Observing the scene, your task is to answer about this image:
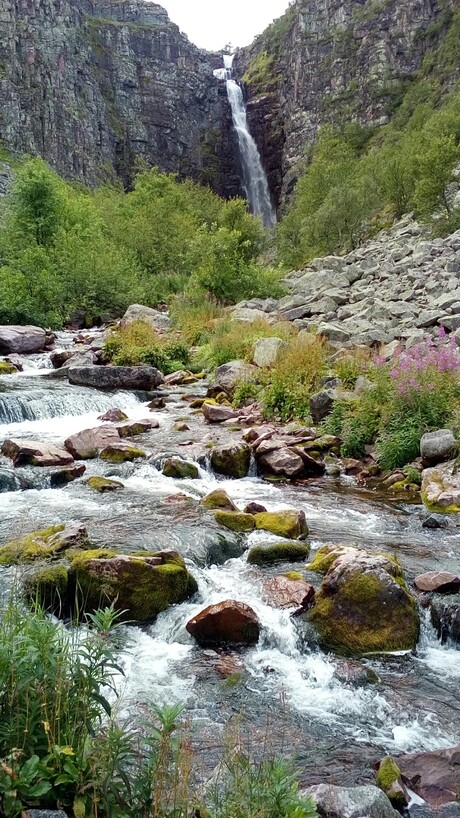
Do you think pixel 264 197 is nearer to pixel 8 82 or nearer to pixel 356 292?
pixel 8 82

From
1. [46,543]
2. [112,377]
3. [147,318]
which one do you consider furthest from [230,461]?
[147,318]

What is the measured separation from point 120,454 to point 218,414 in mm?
3073

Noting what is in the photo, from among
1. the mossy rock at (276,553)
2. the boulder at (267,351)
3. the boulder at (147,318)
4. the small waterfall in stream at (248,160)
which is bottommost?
the mossy rock at (276,553)

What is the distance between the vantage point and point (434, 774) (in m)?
3.44

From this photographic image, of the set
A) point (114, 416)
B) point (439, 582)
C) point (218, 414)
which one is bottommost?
point (439, 582)

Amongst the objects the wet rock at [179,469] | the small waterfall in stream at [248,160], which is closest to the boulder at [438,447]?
the wet rock at [179,469]

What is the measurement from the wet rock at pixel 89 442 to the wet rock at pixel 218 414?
7.64ft

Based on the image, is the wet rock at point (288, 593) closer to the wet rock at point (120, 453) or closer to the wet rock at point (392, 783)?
the wet rock at point (392, 783)

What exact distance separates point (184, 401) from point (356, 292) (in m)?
8.31

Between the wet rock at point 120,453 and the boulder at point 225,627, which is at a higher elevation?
the wet rock at point 120,453

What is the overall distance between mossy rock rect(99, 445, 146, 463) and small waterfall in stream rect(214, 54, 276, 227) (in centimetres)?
6525

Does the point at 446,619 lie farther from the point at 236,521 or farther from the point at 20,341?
the point at 20,341

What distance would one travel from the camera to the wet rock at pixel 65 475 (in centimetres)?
848

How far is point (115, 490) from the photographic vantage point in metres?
8.28
